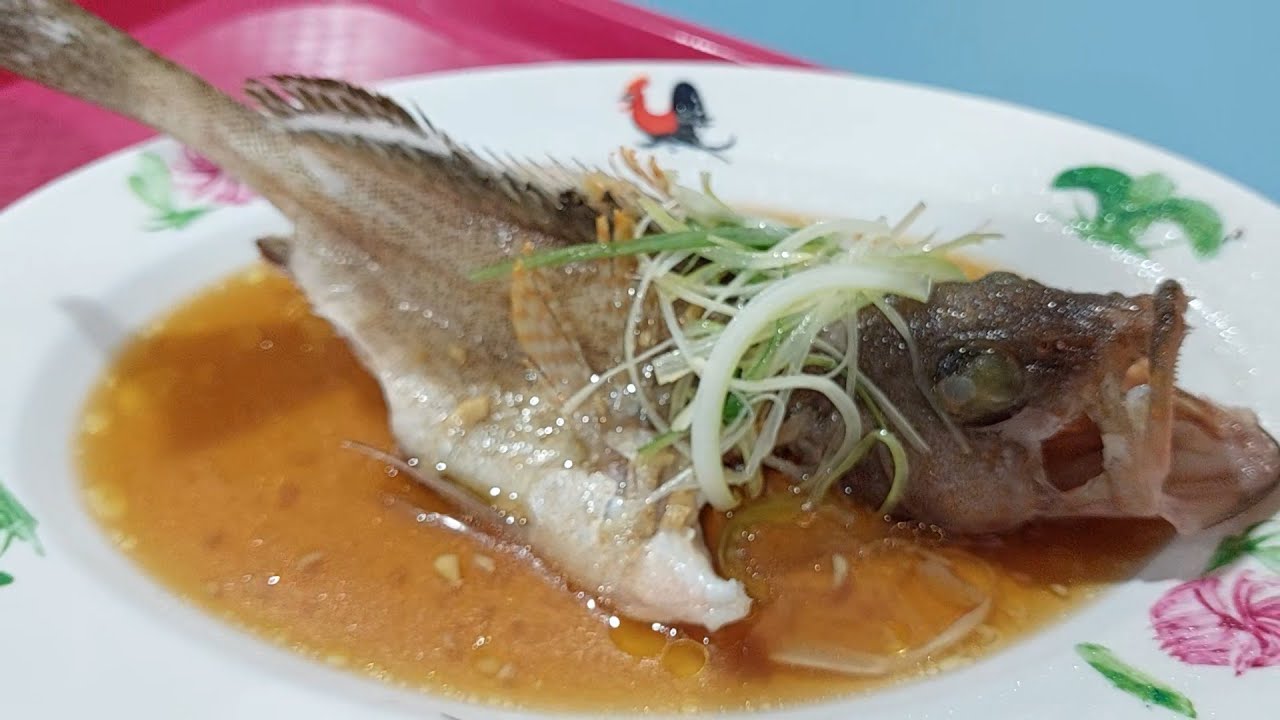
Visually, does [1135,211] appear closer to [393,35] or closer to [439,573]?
[439,573]

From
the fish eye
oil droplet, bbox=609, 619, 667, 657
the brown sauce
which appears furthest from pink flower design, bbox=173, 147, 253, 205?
the fish eye

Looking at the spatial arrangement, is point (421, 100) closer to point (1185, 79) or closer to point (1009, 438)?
point (1009, 438)

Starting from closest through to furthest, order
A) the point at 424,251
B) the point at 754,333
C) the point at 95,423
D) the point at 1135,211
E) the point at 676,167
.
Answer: the point at 754,333, the point at 424,251, the point at 95,423, the point at 1135,211, the point at 676,167

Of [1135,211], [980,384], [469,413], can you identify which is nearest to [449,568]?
[469,413]

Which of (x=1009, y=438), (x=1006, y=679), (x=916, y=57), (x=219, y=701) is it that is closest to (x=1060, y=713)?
(x=1006, y=679)

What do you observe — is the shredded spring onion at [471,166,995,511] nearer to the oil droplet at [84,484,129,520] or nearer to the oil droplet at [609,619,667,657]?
the oil droplet at [609,619,667,657]

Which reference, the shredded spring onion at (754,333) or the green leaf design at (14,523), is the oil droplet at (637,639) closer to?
the shredded spring onion at (754,333)
